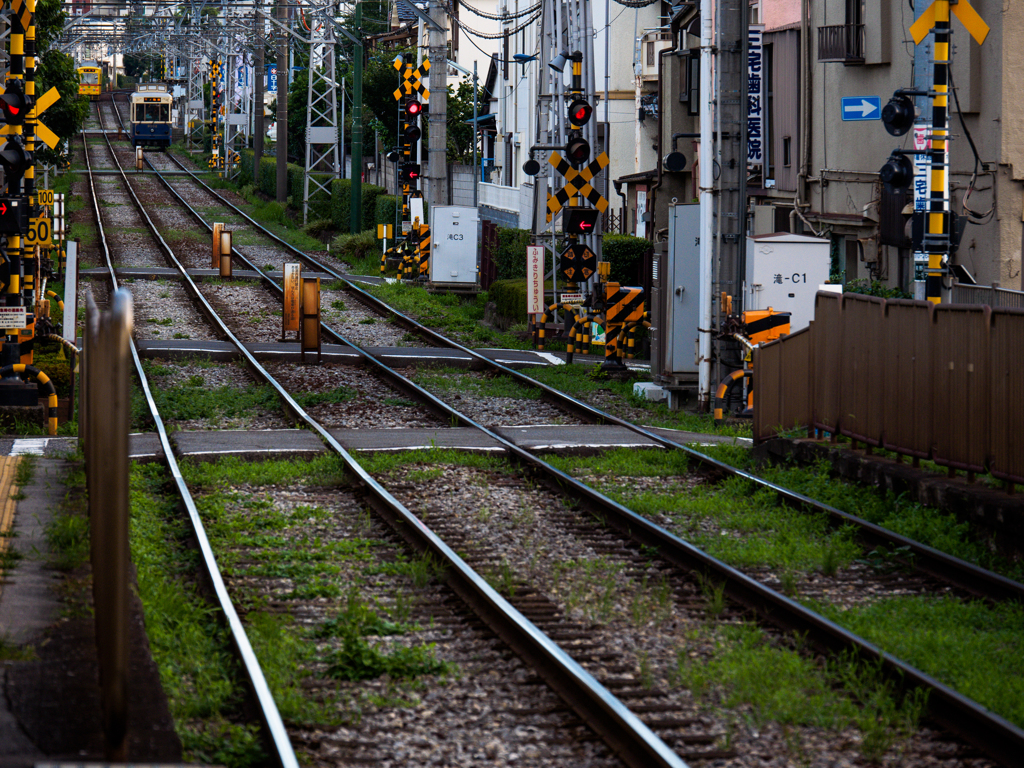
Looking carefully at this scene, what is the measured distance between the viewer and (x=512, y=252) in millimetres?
29641

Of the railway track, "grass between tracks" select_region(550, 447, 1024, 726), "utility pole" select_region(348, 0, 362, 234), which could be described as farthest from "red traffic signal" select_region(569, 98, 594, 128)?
"utility pole" select_region(348, 0, 362, 234)

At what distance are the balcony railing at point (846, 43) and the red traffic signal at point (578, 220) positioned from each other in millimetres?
5000

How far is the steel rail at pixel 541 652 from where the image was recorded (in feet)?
18.7

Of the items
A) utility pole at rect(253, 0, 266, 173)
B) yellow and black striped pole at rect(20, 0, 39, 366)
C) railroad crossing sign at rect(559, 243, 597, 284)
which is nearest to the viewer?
yellow and black striped pole at rect(20, 0, 39, 366)

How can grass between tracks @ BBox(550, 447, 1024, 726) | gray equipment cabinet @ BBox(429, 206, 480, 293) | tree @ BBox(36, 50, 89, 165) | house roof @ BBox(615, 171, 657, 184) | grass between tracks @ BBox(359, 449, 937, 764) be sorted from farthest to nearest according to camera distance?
house roof @ BBox(615, 171, 657, 184) → gray equipment cabinet @ BBox(429, 206, 480, 293) → tree @ BBox(36, 50, 89, 165) → grass between tracks @ BBox(550, 447, 1024, 726) → grass between tracks @ BBox(359, 449, 937, 764)

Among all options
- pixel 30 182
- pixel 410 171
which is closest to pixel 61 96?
pixel 410 171

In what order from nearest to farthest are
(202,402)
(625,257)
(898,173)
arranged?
(898,173), (202,402), (625,257)

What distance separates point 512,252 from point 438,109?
11.6 feet

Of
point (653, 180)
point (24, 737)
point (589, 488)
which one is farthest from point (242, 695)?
point (653, 180)

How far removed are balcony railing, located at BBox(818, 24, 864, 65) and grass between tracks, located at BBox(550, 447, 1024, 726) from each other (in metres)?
11.1

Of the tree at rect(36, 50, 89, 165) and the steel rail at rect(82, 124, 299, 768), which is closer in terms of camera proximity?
the steel rail at rect(82, 124, 299, 768)

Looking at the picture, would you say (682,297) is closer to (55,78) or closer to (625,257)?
(625,257)

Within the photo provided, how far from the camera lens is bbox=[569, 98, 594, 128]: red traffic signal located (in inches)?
821

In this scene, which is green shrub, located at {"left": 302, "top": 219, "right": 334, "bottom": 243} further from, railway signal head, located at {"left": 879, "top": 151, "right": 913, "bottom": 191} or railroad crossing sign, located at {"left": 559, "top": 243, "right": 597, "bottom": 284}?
railway signal head, located at {"left": 879, "top": 151, "right": 913, "bottom": 191}
